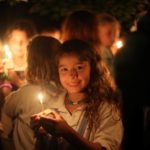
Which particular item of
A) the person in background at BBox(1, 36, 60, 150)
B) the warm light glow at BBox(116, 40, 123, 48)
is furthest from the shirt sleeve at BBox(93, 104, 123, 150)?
the warm light glow at BBox(116, 40, 123, 48)

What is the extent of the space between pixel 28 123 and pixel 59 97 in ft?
0.72

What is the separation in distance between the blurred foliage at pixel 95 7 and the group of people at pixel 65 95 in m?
0.16

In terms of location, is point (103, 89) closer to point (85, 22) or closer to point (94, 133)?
point (94, 133)

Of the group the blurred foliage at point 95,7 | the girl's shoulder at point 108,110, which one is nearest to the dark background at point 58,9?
the blurred foliage at point 95,7

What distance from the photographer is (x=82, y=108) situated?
65.6 inches

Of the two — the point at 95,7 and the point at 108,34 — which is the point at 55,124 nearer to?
the point at 108,34

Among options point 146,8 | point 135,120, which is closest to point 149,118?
point 135,120

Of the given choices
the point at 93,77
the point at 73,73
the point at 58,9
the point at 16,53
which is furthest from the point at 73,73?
the point at 58,9

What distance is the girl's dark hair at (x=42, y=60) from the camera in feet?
5.60

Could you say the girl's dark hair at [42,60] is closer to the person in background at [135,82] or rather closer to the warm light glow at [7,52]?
the warm light glow at [7,52]

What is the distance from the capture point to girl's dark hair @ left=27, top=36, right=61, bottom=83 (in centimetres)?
171

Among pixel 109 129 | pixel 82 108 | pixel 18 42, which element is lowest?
pixel 109 129

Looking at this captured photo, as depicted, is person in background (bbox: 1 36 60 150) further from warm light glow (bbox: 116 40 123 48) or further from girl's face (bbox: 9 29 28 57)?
warm light glow (bbox: 116 40 123 48)

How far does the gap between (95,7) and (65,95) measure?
61 cm
